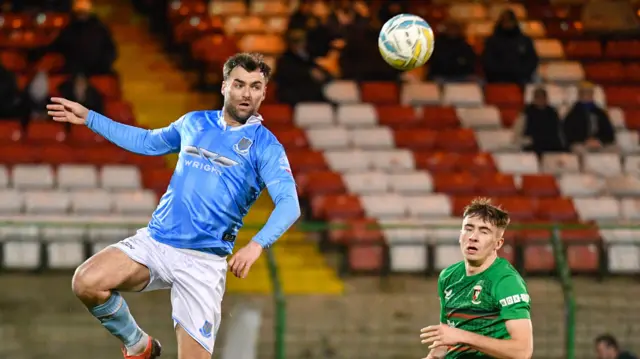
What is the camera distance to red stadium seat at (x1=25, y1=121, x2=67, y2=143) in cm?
1189

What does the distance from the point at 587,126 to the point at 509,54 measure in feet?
4.49

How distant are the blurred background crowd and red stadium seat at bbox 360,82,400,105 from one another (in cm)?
3

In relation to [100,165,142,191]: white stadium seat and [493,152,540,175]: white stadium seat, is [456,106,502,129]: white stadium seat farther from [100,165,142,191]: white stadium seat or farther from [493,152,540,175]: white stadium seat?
[100,165,142,191]: white stadium seat

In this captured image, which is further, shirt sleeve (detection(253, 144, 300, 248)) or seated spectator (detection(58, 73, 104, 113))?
seated spectator (detection(58, 73, 104, 113))

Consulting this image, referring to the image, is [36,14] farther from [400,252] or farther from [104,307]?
[104,307]

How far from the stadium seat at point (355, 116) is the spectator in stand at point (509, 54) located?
1.75 metres

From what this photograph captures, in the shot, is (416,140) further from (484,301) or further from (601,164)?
(484,301)

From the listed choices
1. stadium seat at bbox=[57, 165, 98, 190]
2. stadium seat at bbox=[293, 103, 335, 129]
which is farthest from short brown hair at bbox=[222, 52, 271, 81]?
stadium seat at bbox=[293, 103, 335, 129]

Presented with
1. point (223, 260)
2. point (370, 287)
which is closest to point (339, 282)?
point (370, 287)

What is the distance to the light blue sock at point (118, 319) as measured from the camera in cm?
619

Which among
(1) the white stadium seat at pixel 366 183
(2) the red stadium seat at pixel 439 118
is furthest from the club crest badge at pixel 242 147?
(2) the red stadium seat at pixel 439 118

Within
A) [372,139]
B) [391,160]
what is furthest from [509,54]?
[391,160]

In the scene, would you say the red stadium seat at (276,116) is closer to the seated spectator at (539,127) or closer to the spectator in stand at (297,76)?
the spectator in stand at (297,76)

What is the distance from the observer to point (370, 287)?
916 cm
